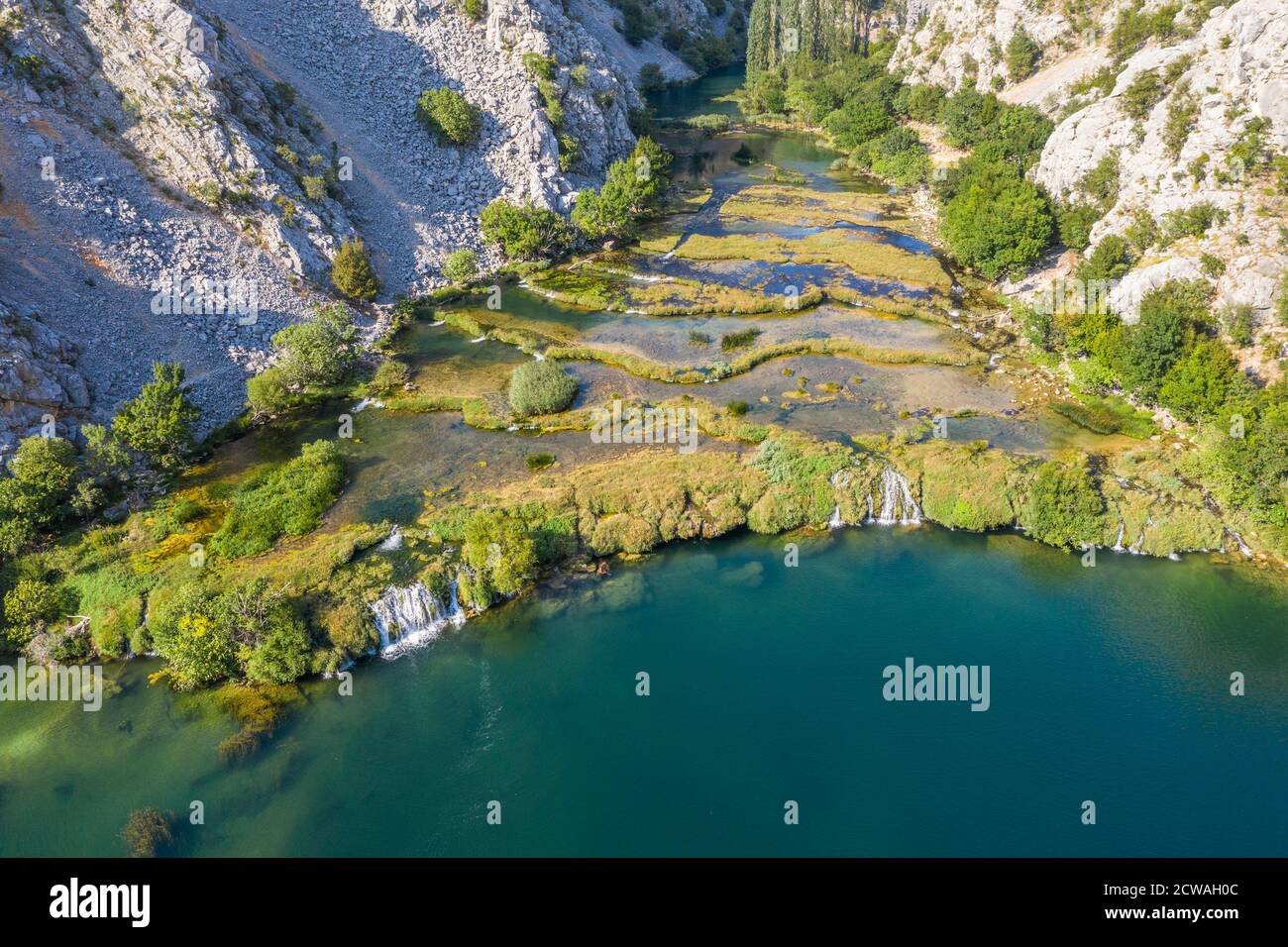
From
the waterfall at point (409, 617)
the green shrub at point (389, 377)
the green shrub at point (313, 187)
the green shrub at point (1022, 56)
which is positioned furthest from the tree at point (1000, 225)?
the green shrub at point (313, 187)

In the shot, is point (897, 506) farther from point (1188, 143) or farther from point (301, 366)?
point (1188, 143)

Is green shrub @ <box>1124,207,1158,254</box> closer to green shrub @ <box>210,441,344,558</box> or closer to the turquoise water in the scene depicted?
the turquoise water

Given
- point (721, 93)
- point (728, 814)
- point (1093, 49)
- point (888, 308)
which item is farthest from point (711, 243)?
point (721, 93)

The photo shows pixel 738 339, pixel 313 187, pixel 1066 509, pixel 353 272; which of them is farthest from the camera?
pixel 313 187

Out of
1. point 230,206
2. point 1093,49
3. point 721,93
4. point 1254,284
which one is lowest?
point 1254,284

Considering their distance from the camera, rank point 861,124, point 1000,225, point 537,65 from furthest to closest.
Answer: point 861,124 < point 537,65 < point 1000,225

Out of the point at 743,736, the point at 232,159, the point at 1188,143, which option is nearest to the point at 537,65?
the point at 232,159

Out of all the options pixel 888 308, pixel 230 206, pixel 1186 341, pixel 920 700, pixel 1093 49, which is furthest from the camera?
pixel 1093 49

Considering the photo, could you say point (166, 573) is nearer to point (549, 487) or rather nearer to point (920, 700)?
point (549, 487)
